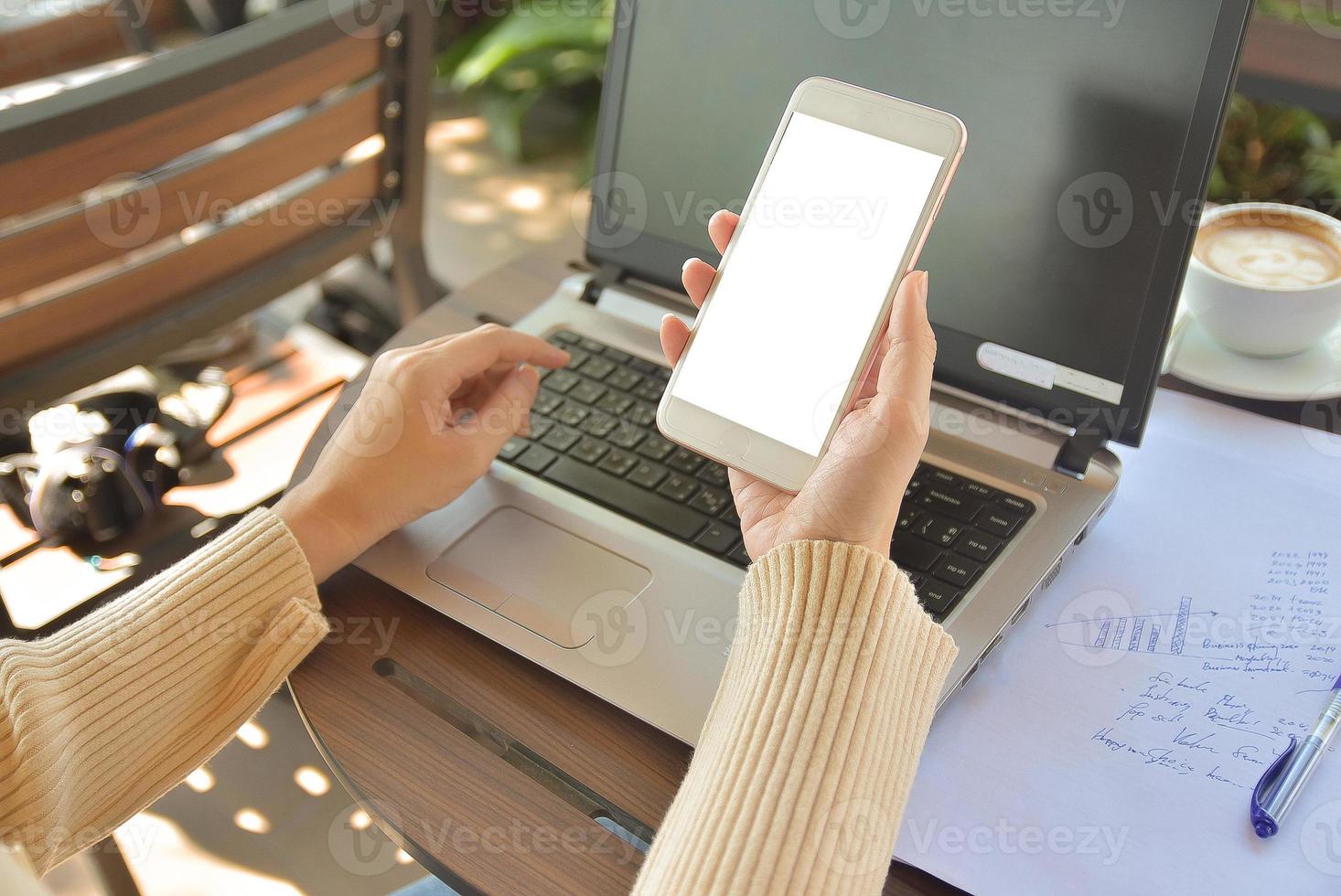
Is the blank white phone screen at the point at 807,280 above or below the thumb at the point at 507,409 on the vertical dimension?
above

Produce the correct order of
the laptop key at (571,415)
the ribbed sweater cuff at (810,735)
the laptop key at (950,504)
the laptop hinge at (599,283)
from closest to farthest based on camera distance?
1. the ribbed sweater cuff at (810,735)
2. the laptop key at (950,504)
3. the laptop key at (571,415)
4. the laptop hinge at (599,283)

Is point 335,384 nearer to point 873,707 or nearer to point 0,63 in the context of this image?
point 873,707

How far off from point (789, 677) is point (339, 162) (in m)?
0.92

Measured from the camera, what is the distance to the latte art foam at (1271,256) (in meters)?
0.88

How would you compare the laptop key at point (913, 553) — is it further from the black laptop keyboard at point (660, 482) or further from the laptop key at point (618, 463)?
the laptop key at point (618, 463)

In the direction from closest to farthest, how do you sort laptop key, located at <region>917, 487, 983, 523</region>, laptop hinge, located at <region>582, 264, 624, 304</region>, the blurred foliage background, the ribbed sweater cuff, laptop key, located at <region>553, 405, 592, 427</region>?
the ribbed sweater cuff < laptop key, located at <region>917, 487, 983, 523</region> < laptop key, located at <region>553, 405, 592, 427</region> < laptop hinge, located at <region>582, 264, 624, 304</region> < the blurred foliage background

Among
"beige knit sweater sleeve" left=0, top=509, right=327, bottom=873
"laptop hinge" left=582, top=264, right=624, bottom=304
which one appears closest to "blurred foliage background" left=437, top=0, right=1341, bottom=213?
"laptop hinge" left=582, top=264, right=624, bottom=304

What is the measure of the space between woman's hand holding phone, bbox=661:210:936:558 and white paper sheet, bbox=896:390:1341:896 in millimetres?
134

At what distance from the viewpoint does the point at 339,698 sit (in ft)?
2.26

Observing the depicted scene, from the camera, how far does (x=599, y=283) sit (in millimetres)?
979

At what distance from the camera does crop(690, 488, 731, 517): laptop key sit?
31.2 inches

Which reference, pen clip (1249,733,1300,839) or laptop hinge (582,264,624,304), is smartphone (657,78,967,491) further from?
pen clip (1249,733,1300,839)

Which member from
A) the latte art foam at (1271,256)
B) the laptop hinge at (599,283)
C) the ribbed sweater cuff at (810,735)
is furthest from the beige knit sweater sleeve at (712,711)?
the latte art foam at (1271,256)

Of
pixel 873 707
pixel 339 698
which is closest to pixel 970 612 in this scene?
pixel 873 707
